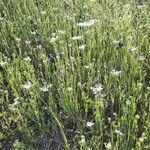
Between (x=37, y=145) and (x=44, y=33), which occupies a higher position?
(x=44, y=33)

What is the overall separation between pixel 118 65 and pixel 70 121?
549 millimetres

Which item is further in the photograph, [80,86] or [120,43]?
[120,43]

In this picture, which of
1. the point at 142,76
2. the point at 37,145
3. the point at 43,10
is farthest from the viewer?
the point at 43,10

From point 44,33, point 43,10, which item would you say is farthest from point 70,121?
point 43,10

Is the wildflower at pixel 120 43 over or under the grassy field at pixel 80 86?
over

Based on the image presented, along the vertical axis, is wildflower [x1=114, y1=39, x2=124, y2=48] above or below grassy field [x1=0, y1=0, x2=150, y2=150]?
above

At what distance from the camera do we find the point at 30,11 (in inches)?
146

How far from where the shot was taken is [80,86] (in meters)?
2.53

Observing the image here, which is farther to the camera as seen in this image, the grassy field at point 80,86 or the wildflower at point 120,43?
the wildflower at point 120,43

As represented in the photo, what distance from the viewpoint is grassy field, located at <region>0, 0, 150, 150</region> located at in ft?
7.96

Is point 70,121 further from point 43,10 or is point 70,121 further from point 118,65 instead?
point 43,10

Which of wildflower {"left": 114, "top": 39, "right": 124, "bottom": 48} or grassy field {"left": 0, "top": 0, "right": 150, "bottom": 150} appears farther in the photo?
wildflower {"left": 114, "top": 39, "right": 124, "bottom": 48}

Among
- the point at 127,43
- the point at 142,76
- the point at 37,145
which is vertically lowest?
the point at 37,145

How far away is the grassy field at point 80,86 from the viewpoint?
95.5 inches
